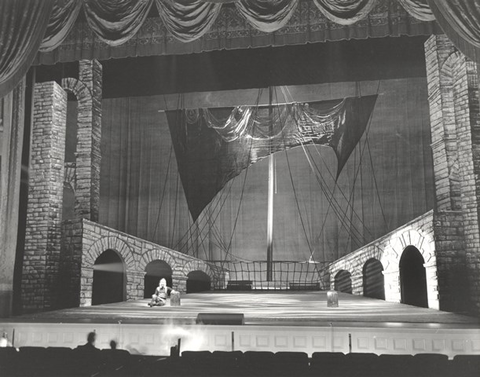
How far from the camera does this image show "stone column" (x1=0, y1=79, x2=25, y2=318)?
6.98 metres

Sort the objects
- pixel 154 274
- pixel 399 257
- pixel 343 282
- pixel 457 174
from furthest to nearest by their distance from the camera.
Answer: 1. pixel 154 274
2. pixel 343 282
3. pixel 399 257
4. pixel 457 174

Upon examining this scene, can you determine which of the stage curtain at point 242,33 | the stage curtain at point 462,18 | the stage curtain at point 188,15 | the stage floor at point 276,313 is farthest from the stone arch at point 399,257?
the stage curtain at point 188,15

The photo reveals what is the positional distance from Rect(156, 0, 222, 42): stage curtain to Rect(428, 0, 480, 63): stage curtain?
264 cm

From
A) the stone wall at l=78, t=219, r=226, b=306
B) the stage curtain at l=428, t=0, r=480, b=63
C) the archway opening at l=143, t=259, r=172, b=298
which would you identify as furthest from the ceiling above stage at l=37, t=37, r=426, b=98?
the archway opening at l=143, t=259, r=172, b=298

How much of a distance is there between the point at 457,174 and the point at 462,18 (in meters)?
2.50

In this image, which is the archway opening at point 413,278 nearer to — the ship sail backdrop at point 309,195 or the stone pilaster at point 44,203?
the ship sail backdrop at point 309,195

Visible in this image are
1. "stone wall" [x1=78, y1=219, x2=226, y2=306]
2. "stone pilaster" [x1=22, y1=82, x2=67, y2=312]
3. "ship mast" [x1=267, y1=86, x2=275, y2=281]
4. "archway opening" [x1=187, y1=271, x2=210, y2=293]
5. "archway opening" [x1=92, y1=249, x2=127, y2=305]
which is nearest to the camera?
"stone pilaster" [x1=22, y1=82, x2=67, y2=312]

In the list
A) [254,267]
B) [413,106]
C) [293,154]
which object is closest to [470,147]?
[413,106]

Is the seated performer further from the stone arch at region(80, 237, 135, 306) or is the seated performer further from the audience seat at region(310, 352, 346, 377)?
the audience seat at region(310, 352, 346, 377)

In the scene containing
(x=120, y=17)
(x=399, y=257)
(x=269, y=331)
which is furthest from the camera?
(x=399, y=257)

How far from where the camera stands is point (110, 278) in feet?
30.4

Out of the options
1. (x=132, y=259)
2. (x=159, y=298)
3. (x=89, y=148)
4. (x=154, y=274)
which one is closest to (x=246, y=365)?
(x=159, y=298)

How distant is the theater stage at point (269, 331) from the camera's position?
544 cm

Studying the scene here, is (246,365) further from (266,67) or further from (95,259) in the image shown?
(266,67)
